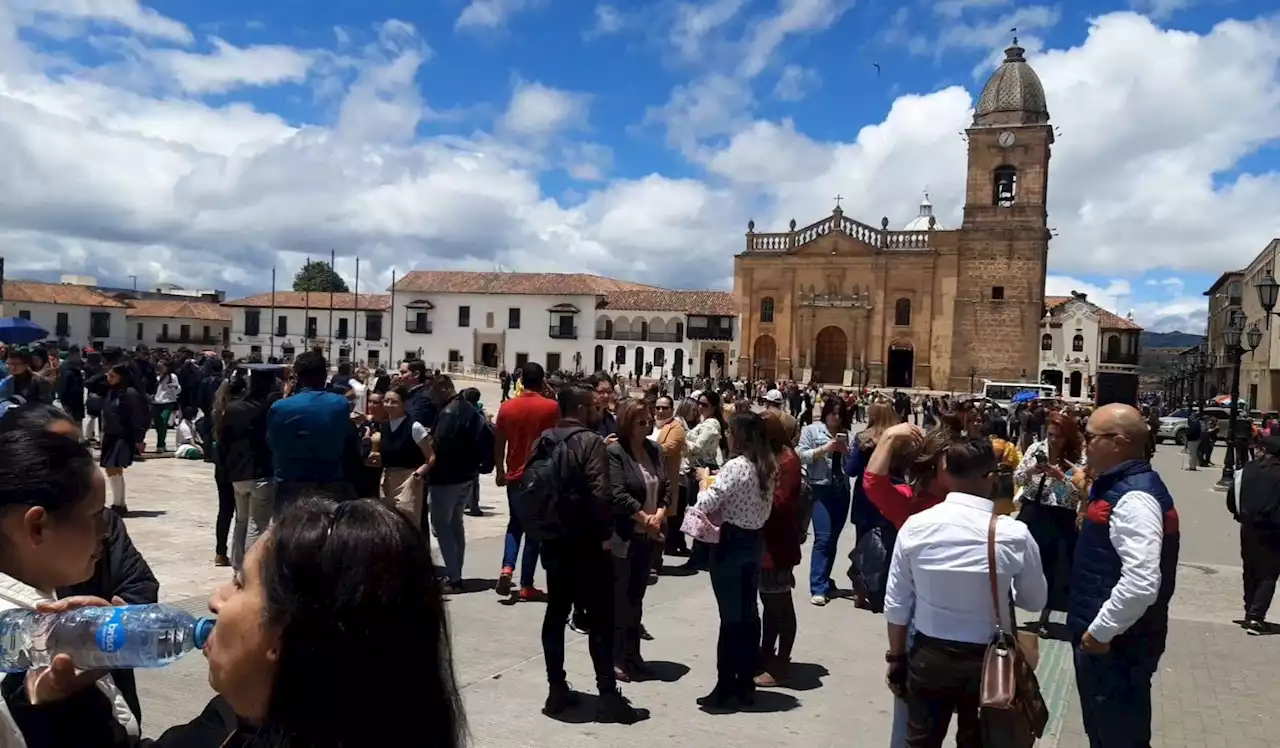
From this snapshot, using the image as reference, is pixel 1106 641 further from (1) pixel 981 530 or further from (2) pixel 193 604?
(2) pixel 193 604

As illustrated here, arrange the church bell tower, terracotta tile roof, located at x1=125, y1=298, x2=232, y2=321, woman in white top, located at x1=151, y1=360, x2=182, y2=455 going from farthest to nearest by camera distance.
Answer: terracotta tile roof, located at x1=125, y1=298, x2=232, y2=321 → the church bell tower → woman in white top, located at x1=151, y1=360, x2=182, y2=455

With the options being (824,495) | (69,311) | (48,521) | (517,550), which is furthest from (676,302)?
(48,521)

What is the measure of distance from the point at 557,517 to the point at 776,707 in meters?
1.64

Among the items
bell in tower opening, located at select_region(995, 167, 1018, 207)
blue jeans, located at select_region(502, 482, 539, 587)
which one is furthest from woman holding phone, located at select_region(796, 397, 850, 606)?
bell in tower opening, located at select_region(995, 167, 1018, 207)

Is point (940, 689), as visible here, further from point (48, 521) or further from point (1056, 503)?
point (1056, 503)

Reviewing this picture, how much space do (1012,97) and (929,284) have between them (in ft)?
35.0

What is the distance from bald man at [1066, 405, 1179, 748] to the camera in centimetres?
344

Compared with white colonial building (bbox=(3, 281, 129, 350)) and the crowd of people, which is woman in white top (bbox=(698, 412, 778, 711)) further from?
white colonial building (bbox=(3, 281, 129, 350))

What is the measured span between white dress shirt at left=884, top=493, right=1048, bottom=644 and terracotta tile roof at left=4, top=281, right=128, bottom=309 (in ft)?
235

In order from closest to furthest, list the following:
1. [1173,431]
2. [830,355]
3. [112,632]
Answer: [112,632] < [1173,431] < [830,355]

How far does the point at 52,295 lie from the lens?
64188mm

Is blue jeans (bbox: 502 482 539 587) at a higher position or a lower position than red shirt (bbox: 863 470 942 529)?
lower

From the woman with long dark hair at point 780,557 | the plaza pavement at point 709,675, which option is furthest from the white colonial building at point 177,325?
the woman with long dark hair at point 780,557

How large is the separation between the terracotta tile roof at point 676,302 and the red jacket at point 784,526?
167 ft
